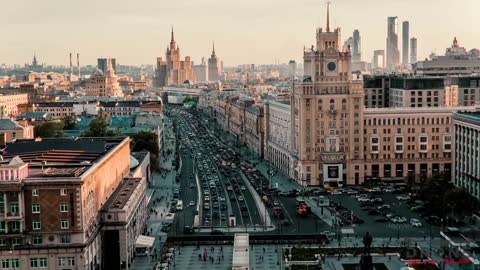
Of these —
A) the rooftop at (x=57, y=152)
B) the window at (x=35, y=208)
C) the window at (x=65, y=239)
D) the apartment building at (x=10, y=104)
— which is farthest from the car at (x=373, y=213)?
the apartment building at (x=10, y=104)

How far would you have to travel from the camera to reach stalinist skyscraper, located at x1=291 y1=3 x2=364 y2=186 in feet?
283

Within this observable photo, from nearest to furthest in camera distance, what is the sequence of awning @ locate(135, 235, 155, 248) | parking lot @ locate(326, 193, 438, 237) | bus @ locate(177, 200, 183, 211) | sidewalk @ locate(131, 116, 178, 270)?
sidewalk @ locate(131, 116, 178, 270) < awning @ locate(135, 235, 155, 248) < parking lot @ locate(326, 193, 438, 237) < bus @ locate(177, 200, 183, 211)

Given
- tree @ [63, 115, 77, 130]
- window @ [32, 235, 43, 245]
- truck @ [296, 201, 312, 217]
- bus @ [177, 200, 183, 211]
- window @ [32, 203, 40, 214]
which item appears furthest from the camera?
tree @ [63, 115, 77, 130]

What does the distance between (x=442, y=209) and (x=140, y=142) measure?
47494 mm

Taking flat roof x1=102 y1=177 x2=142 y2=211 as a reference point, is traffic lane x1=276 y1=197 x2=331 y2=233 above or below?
below

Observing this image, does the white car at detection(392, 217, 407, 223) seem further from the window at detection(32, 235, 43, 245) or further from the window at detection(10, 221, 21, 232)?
the window at detection(10, 221, 21, 232)

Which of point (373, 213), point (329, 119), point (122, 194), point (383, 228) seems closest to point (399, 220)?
point (383, 228)

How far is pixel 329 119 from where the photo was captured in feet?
284

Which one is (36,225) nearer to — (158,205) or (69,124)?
(158,205)

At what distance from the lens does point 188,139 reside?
145m

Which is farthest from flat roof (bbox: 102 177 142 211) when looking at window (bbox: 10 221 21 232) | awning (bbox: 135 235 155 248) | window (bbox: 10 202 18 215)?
window (bbox: 10 202 18 215)

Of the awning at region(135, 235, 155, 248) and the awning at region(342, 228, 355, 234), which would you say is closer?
the awning at region(135, 235, 155, 248)

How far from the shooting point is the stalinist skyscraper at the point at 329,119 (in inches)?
3396

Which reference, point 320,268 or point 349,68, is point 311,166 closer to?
point 349,68
